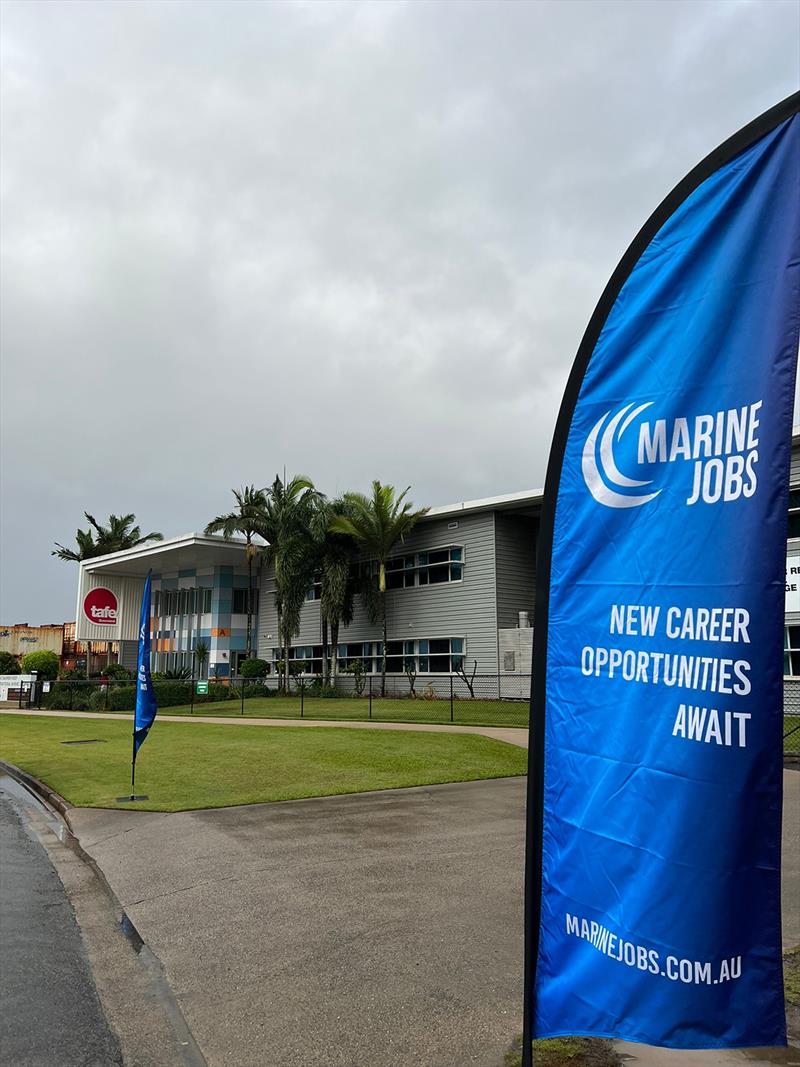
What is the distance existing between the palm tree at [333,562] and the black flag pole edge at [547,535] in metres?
32.6

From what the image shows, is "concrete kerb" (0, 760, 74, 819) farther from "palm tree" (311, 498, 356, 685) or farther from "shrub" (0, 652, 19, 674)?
"shrub" (0, 652, 19, 674)

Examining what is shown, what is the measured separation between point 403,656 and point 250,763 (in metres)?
21.0

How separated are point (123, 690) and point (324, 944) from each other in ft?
103

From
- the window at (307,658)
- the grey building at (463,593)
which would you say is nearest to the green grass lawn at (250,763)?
the grey building at (463,593)

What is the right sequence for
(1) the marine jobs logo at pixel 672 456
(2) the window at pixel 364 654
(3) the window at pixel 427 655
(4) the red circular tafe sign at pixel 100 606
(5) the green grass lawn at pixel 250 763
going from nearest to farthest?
(1) the marine jobs logo at pixel 672 456 → (5) the green grass lawn at pixel 250 763 → (3) the window at pixel 427 655 → (2) the window at pixel 364 654 → (4) the red circular tafe sign at pixel 100 606

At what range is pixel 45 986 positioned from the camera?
198 inches

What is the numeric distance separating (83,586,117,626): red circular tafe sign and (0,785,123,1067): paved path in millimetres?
47758

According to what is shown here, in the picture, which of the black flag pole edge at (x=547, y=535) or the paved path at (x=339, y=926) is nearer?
the black flag pole edge at (x=547, y=535)

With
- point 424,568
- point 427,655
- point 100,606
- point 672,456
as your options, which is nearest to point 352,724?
point 427,655

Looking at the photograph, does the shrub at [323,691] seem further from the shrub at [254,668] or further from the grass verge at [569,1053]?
the grass verge at [569,1053]

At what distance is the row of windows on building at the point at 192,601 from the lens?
4850cm

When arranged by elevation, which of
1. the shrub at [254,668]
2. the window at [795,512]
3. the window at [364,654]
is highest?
the window at [795,512]

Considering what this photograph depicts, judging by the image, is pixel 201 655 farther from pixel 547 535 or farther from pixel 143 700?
pixel 547 535

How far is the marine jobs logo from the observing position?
2225 mm
